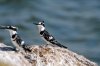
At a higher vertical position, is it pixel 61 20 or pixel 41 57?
pixel 61 20

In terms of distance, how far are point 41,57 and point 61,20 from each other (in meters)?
16.7

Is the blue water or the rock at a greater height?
the blue water

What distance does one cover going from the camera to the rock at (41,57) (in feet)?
36.0

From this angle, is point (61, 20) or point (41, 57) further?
point (61, 20)

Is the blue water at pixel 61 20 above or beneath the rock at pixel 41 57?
above

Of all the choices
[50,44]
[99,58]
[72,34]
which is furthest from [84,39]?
[50,44]

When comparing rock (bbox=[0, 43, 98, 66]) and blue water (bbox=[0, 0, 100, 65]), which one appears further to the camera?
blue water (bbox=[0, 0, 100, 65])

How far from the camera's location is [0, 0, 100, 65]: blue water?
25.5m

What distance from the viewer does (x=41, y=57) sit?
37.4ft

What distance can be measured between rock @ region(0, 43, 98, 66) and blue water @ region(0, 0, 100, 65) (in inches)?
488

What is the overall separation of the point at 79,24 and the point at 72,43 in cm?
306

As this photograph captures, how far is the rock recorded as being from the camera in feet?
36.0

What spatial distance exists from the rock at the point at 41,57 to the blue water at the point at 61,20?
12.4 meters

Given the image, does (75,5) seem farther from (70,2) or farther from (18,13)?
(18,13)
